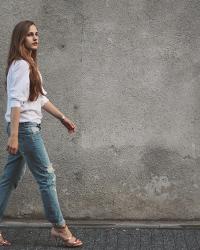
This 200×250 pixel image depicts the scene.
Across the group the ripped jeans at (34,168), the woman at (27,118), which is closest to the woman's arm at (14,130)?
the woman at (27,118)

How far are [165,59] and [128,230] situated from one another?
58.5 inches

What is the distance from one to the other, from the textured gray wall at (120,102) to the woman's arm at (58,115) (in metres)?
0.51

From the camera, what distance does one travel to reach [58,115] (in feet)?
18.4

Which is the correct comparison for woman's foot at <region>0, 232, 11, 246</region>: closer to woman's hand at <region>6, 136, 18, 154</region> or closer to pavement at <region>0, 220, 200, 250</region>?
pavement at <region>0, 220, 200, 250</region>

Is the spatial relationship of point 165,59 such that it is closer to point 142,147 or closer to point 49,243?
point 142,147

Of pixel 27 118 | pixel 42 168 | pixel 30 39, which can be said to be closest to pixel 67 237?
pixel 42 168

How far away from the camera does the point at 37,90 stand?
5.29 metres

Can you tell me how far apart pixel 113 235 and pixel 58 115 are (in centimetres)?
110

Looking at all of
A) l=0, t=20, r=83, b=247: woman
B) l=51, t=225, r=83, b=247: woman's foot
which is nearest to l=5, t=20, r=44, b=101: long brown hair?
l=0, t=20, r=83, b=247: woman

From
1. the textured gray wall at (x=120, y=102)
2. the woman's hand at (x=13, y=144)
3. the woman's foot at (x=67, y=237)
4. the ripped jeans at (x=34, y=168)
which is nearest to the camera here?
the woman's hand at (x=13, y=144)

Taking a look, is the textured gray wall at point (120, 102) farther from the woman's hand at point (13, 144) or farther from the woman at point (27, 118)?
the woman's hand at point (13, 144)

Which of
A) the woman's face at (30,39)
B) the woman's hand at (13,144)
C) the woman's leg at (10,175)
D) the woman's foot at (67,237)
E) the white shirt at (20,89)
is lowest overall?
the woman's foot at (67,237)

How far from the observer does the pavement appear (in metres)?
5.52

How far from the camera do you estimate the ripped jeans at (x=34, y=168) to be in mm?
5316
